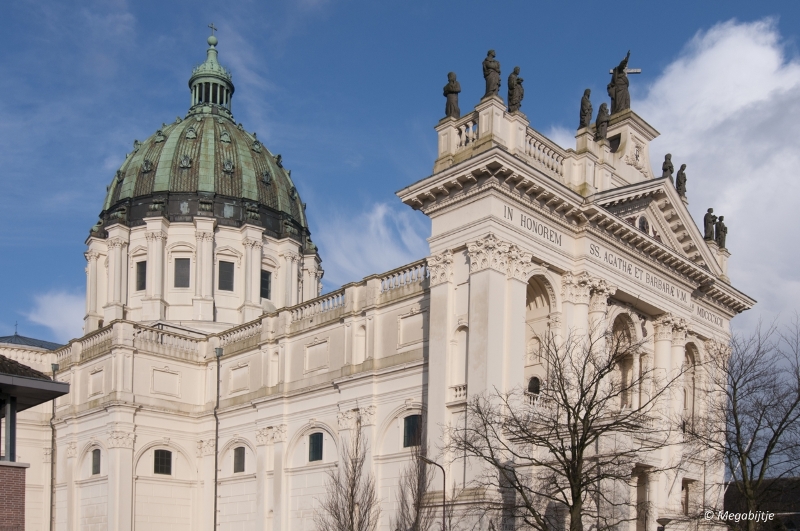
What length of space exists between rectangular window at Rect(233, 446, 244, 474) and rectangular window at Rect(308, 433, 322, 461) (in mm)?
5680

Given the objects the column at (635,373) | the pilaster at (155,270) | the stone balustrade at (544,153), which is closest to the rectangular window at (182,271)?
the pilaster at (155,270)

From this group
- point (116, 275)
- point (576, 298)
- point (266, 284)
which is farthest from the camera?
point (266, 284)

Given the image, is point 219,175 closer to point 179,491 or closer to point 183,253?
point 183,253

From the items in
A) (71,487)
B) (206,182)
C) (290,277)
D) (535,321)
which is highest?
(206,182)

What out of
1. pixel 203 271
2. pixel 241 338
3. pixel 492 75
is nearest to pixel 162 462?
pixel 241 338

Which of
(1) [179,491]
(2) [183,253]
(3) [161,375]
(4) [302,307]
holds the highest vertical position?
(2) [183,253]

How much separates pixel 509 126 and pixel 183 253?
106 ft

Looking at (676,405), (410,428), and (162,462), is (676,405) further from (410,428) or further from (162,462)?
(162,462)

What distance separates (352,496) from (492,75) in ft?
54.9

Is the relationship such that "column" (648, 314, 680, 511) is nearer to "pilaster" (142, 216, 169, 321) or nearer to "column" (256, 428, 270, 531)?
"column" (256, 428, 270, 531)

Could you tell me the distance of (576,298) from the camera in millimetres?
39031

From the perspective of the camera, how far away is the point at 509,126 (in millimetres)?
37812

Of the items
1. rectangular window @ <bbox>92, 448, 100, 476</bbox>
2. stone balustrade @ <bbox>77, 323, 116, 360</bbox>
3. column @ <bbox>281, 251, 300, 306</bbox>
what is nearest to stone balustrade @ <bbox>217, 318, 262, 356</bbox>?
stone balustrade @ <bbox>77, 323, 116, 360</bbox>

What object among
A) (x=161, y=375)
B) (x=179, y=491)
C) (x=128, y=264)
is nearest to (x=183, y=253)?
(x=128, y=264)
